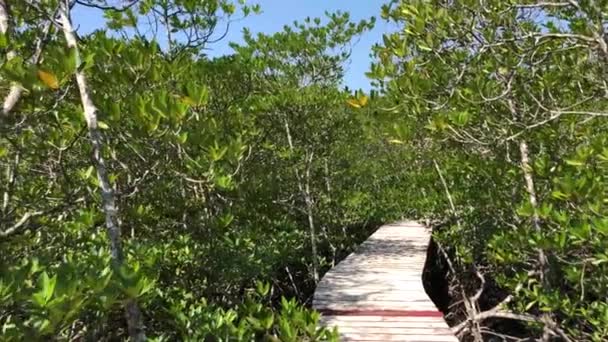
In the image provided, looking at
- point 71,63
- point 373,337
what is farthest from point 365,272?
point 71,63

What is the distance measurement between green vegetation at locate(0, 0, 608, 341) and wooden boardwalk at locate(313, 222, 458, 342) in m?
0.51

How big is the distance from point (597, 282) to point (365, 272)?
6.84 ft

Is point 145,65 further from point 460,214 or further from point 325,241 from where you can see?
point 325,241

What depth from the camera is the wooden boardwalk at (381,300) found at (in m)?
3.10

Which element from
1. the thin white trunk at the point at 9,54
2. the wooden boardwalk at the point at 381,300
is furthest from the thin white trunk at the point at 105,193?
the wooden boardwalk at the point at 381,300

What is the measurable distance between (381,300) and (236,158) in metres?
2.07

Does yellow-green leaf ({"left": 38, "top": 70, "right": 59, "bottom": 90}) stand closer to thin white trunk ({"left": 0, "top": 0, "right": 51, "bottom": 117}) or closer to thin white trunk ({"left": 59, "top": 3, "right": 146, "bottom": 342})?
thin white trunk ({"left": 59, "top": 3, "right": 146, "bottom": 342})

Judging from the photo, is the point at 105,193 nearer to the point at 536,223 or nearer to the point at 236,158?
the point at 236,158

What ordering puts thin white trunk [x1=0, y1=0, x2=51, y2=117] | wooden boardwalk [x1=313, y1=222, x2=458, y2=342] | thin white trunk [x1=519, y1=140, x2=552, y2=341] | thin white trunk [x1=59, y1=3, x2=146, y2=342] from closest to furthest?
thin white trunk [x1=59, y1=3, x2=146, y2=342] < thin white trunk [x1=0, y1=0, x2=51, y2=117] < wooden boardwalk [x1=313, y1=222, x2=458, y2=342] < thin white trunk [x1=519, y1=140, x2=552, y2=341]

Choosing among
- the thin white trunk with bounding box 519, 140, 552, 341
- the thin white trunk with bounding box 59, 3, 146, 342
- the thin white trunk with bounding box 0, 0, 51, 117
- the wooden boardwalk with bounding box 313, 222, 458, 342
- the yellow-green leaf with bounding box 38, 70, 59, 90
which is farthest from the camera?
the thin white trunk with bounding box 519, 140, 552, 341

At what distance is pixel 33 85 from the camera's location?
1775 mm

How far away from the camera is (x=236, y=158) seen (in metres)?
2.30

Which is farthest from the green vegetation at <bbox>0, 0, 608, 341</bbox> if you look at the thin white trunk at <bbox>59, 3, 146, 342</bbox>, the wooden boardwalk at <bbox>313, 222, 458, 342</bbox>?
the wooden boardwalk at <bbox>313, 222, 458, 342</bbox>

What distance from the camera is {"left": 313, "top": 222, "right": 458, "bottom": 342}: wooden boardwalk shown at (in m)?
3.10
